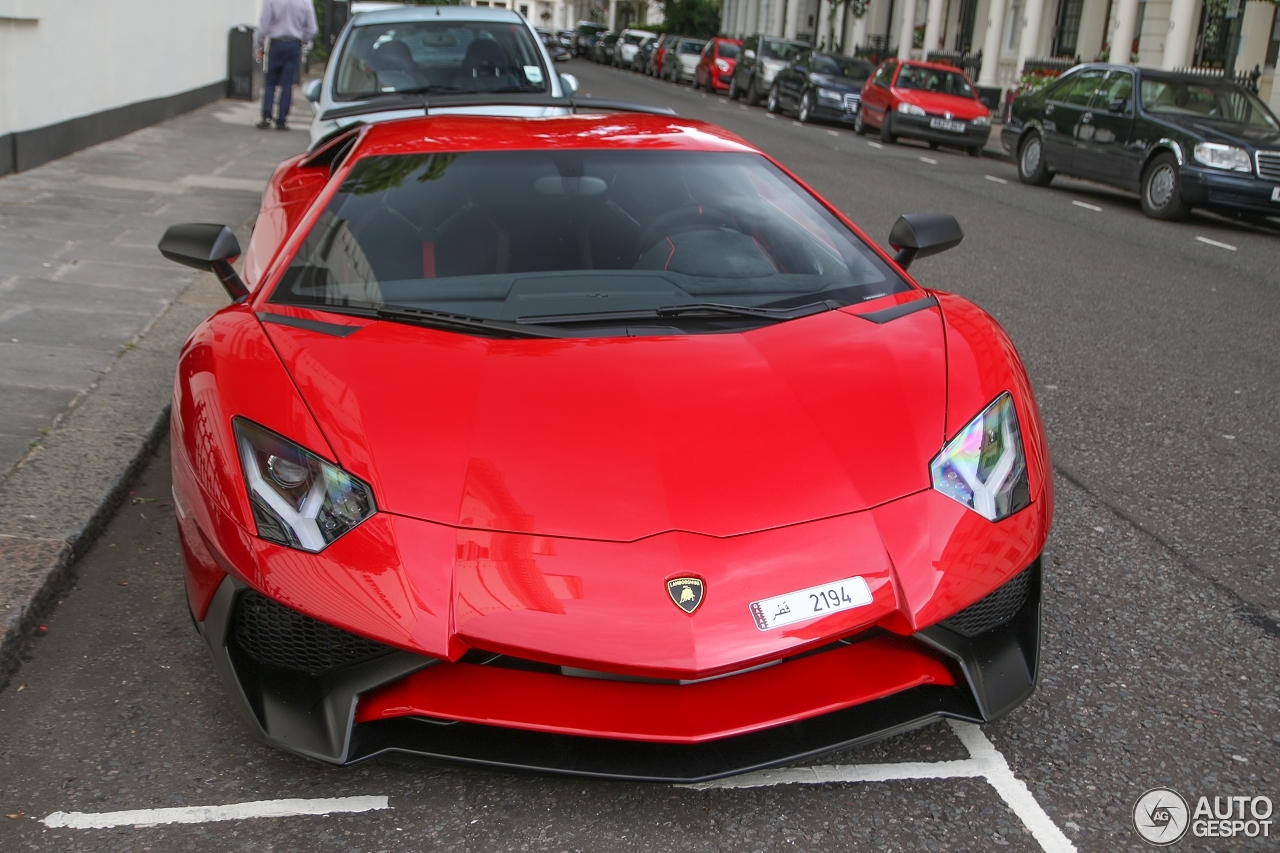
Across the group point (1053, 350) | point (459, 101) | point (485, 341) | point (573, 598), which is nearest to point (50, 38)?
point (459, 101)

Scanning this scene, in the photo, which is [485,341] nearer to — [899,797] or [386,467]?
[386,467]

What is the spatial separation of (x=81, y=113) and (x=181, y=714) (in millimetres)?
10577

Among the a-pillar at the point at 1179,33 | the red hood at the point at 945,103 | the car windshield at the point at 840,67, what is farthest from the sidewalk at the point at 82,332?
the a-pillar at the point at 1179,33

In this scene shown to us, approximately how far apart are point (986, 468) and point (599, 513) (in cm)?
86

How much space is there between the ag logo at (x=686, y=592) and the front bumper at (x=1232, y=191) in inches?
459

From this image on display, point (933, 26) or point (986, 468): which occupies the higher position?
point (933, 26)

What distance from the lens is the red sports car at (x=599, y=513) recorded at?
2.31 meters

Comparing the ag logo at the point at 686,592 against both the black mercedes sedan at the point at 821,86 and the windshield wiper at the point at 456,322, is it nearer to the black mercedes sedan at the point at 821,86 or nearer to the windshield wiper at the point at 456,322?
the windshield wiper at the point at 456,322

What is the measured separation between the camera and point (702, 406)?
9.02 feet

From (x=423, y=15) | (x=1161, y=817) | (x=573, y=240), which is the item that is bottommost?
(x=1161, y=817)

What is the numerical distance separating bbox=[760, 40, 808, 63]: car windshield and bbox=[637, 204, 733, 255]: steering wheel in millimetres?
26853

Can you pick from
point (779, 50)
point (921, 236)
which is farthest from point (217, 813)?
point (779, 50)

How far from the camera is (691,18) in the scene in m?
62.3

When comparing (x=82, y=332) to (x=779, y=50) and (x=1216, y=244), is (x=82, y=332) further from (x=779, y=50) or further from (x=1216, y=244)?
(x=779, y=50)
